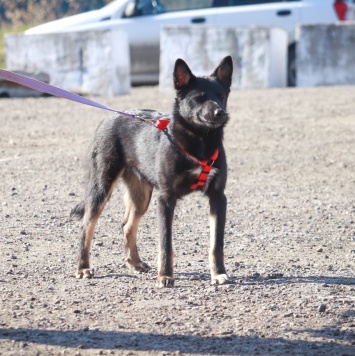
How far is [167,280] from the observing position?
589 centimetres

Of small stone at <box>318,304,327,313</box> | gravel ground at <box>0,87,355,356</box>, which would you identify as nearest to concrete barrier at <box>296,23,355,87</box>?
gravel ground at <box>0,87,355,356</box>

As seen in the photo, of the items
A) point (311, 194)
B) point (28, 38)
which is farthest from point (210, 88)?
point (28, 38)

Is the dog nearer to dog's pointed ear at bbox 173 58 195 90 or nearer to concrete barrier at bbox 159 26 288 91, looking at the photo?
dog's pointed ear at bbox 173 58 195 90

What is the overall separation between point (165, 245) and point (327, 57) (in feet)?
41.7

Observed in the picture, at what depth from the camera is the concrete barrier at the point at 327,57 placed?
17.9 m

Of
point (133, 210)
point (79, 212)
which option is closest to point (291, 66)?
point (133, 210)

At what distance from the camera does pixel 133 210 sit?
6676 millimetres

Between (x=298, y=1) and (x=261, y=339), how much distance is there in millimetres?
14669

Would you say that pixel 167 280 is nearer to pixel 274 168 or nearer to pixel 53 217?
pixel 53 217

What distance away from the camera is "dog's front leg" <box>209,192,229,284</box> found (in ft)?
19.6

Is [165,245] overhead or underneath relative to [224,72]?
underneath

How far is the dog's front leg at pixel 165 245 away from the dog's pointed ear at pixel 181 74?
716mm

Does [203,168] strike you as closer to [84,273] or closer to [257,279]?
[257,279]

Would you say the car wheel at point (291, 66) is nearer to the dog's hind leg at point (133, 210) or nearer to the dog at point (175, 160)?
the dog's hind leg at point (133, 210)
